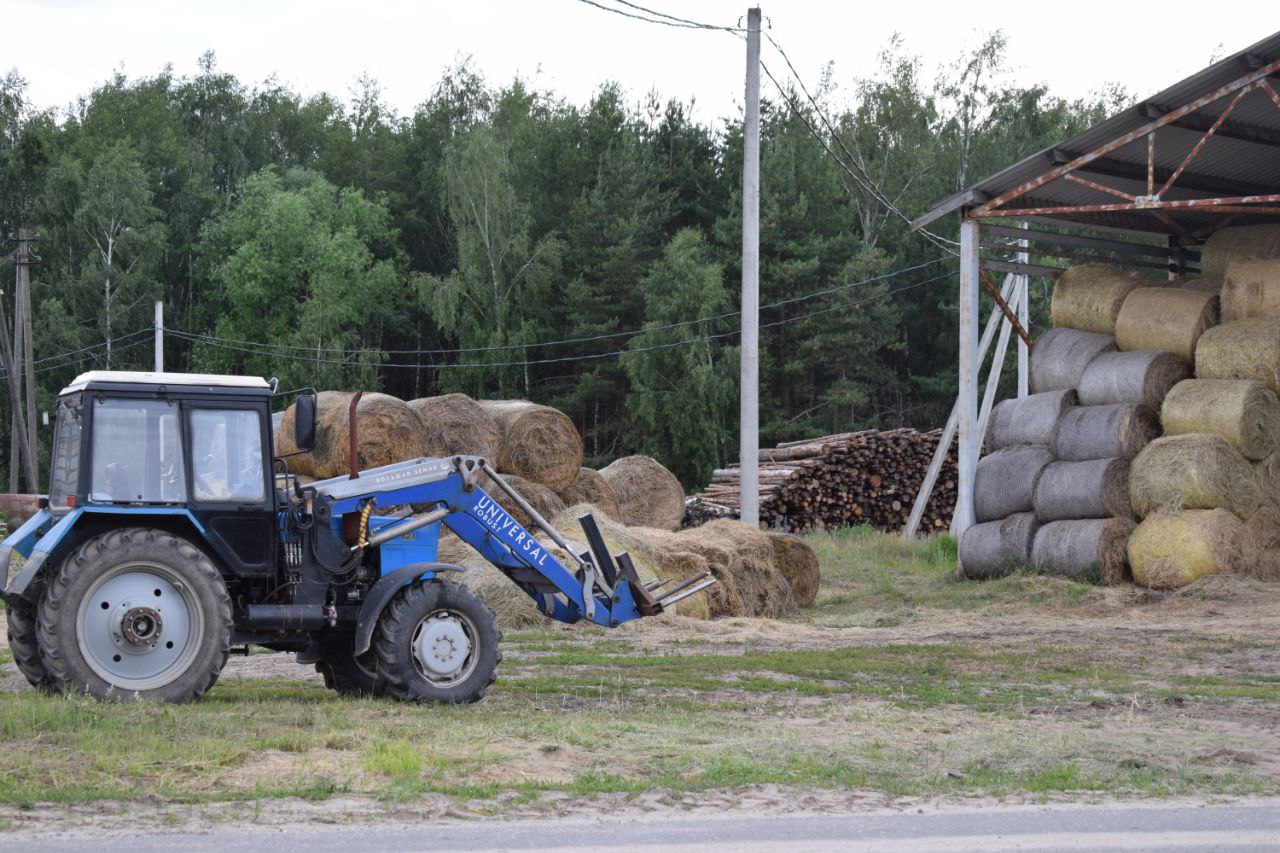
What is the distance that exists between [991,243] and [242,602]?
59.1ft

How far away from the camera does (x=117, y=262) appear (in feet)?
202

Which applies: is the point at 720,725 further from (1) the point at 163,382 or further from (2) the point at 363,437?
(2) the point at 363,437

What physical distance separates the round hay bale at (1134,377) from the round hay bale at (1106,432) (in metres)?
0.18

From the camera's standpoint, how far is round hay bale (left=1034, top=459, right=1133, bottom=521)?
819 inches

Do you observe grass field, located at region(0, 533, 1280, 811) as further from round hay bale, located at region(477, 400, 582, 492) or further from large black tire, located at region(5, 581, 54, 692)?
round hay bale, located at region(477, 400, 582, 492)

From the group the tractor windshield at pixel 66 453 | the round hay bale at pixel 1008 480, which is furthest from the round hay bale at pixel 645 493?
the tractor windshield at pixel 66 453

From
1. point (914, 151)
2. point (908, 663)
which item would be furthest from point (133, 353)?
point (908, 663)

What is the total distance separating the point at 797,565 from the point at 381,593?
10646 mm

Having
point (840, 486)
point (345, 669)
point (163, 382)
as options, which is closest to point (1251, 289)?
point (840, 486)

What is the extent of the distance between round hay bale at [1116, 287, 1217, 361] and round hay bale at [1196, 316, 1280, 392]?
0.46 m

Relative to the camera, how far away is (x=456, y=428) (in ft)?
76.1

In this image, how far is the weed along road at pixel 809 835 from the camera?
21.7ft

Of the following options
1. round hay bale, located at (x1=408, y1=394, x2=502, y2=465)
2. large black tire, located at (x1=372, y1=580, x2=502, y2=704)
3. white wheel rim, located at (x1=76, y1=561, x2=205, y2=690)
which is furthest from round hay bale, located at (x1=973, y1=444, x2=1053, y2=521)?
white wheel rim, located at (x1=76, y1=561, x2=205, y2=690)

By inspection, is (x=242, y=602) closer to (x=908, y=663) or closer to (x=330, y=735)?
(x=330, y=735)
